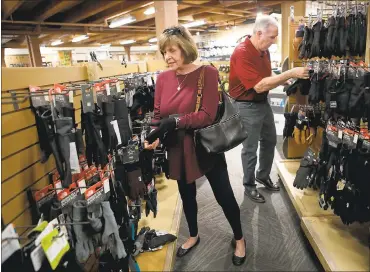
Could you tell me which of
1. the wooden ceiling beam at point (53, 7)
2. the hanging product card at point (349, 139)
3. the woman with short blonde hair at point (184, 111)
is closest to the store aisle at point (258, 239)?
the woman with short blonde hair at point (184, 111)

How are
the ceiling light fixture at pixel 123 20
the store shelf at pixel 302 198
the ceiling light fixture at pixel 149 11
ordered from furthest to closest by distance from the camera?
the ceiling light fixture at pixel 123 20
the ceiling light fixture at pixel 149 11
the store shelf at pixel 302 198

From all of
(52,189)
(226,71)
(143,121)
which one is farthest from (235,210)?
(226,71)

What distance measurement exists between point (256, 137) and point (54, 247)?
6.76ft

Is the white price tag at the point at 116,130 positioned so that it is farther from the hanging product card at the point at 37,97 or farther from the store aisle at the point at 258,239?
the store aisle at the point at 258,239

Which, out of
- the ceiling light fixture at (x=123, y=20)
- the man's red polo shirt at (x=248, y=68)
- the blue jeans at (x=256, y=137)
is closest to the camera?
the man's red polo shirt at (x=248, y=68)

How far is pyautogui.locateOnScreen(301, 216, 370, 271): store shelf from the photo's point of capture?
1643 mm

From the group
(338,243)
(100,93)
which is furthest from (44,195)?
(338,243)

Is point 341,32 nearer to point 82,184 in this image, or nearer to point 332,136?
point 332,136

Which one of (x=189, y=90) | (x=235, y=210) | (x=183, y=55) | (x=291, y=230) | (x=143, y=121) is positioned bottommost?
(x=291, y=230)

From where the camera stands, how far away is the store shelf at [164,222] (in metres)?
Result: 1.83

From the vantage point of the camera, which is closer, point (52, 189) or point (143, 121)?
point (52, 189)

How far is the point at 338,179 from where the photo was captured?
1952 mm

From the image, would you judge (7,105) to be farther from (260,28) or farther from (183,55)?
(260,28)

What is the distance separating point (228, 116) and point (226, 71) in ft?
14.7
